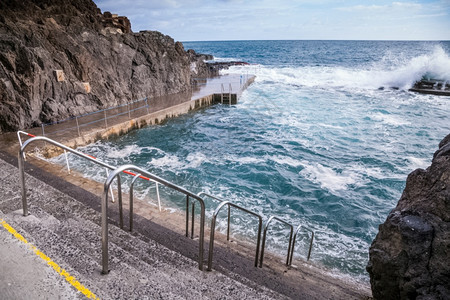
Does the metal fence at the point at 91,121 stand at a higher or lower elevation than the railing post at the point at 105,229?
lower

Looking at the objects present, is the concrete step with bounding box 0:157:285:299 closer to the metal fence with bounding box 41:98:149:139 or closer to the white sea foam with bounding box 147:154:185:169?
the white sea foam with bounding box 147:154:185:169

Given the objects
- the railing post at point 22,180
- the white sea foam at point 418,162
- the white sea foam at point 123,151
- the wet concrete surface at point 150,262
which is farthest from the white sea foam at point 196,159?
the white sea foam at point 418,162

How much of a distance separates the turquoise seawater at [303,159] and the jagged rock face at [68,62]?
10.7 feet

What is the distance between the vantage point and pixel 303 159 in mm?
12875

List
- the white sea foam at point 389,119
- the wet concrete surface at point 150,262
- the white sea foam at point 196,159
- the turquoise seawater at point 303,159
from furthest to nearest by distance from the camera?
the white sea foam at point 389,119 → the white sea foam at point 196,159 → the turquoise seawater at point 303,159 → the wet concrete surface at point 150,262

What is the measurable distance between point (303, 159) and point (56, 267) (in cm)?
1159

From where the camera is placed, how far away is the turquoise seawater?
320 inches

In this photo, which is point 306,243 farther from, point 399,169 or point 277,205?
point 399,169

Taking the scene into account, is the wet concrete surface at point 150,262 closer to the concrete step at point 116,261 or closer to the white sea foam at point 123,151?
the concrete step at point 116,261

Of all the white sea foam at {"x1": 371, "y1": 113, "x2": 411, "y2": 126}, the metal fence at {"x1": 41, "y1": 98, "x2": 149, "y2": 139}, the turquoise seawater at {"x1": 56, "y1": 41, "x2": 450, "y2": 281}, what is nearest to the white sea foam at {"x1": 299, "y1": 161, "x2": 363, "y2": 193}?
the turquoise seawater at {"x1": 56, "y1": 41, "x2": 450, "y2": 281}

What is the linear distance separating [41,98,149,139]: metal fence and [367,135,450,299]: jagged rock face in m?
10.6

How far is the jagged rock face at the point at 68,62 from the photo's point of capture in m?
11.9

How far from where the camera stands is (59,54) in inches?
570

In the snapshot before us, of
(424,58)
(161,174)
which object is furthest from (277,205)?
(424,58)
